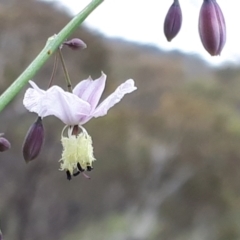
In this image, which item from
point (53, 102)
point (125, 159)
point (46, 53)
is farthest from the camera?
point (125, 159)

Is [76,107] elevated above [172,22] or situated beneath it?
situated beneath

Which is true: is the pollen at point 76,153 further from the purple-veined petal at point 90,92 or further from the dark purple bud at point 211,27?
the dark purple bud at point 211,27

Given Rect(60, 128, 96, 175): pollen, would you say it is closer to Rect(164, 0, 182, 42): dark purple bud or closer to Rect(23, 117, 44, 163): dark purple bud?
Rect(23, 117, 44, 163): dark purple bud

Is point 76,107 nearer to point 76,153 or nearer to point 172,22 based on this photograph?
point 76,153

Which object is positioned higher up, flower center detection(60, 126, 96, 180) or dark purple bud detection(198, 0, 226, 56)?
dark purple bud detection(198, 0, 226, 56)

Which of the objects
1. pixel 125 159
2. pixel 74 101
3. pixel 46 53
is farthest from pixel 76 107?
pixel 125 159

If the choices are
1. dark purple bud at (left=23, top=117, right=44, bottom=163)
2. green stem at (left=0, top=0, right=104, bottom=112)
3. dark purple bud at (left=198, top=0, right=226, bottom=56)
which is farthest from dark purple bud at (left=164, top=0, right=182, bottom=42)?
dark purple bud at (left=23, top=117, right=44, bottom=163)

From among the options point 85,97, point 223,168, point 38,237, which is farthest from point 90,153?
point 223,168

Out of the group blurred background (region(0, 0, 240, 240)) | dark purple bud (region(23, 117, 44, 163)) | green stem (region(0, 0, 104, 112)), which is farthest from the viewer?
blurred background (region(0, 0, 240, 240))
